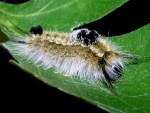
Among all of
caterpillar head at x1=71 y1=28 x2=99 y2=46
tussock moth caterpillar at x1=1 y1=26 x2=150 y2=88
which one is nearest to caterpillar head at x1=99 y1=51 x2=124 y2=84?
tussock moth caterpillar at x1=1 y1=26 x2=150 y2=88

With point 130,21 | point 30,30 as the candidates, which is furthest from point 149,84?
point 130,21

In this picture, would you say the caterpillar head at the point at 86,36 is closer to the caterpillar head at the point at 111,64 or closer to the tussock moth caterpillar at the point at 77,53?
the tussock moth caterpillar at the point at 77,53

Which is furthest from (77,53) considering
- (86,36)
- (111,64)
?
(111,64)

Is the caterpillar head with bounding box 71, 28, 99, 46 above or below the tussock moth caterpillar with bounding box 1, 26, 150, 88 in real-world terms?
above

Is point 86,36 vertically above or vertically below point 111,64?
above

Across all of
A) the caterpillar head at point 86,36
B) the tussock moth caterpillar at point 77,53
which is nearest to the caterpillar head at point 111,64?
the tussock moth caterpillar at point 77,53

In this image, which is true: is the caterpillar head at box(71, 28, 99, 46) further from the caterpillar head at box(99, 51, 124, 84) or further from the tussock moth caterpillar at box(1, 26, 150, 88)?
the caterpillar head at box(99, 51, 124, 84)

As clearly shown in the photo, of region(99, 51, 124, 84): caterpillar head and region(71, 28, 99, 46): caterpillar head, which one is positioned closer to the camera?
region(99, 51, 124, 84): caterpillar head

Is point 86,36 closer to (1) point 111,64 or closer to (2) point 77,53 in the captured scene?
(2) point 77,53
